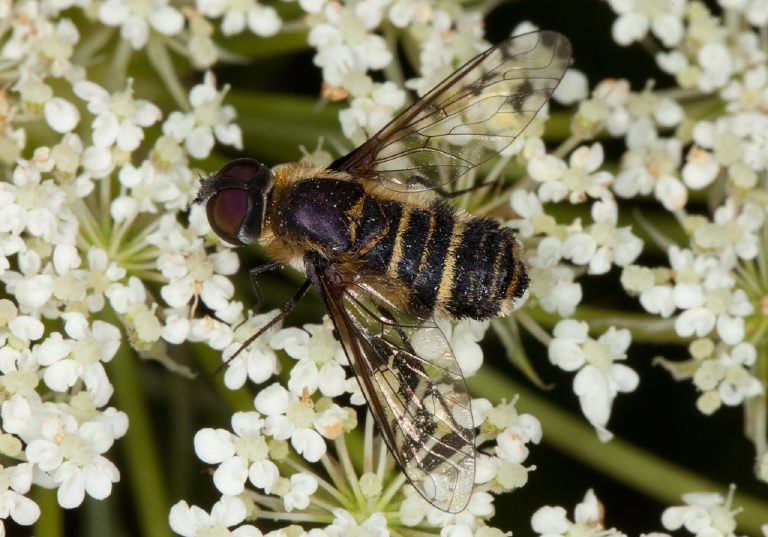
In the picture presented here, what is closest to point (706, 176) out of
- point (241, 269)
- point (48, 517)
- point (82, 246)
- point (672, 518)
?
point (672, 518)

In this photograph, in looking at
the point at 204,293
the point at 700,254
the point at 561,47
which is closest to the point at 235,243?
the point at 204,293

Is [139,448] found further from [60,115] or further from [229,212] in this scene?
[60,115]

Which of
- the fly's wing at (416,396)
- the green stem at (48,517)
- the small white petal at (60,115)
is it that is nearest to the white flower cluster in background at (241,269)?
the small white petal at (60,115)

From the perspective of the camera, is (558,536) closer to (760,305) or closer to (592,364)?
(592,364)

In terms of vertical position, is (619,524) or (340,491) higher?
(340,491)

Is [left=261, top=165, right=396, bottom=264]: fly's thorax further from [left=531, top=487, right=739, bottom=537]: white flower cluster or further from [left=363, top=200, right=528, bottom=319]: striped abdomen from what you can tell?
[left=531, top=487, right=739, bottom=537]: white flower cluster

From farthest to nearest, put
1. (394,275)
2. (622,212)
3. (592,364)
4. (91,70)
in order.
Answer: (622,212) → (91,70) → (592,364) → (394,275)

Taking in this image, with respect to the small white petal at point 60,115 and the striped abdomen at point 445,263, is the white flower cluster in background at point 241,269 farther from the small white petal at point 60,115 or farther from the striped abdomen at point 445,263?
the striped abdomen at point 445,263
